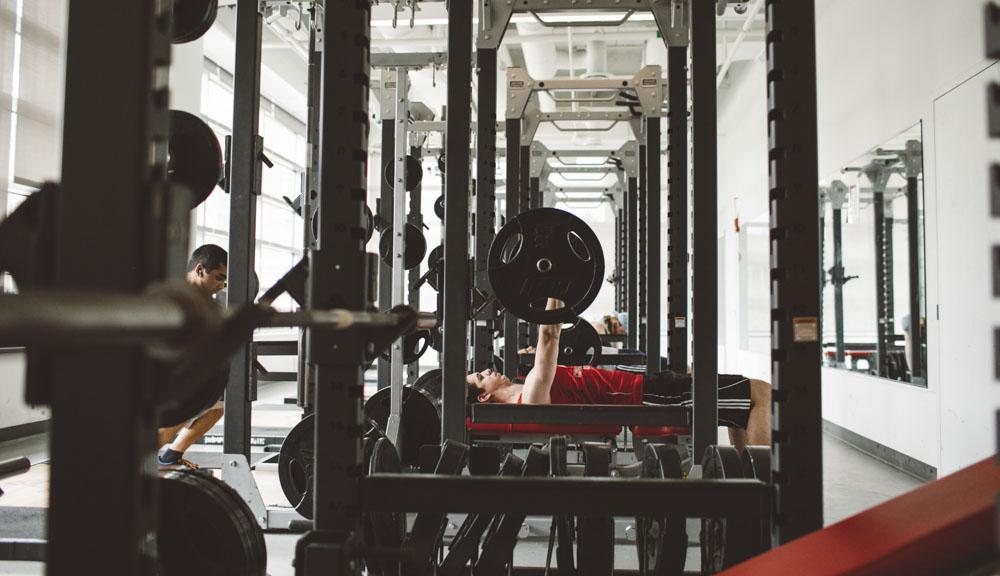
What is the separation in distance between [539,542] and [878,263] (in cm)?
305

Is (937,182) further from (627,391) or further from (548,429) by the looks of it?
(548,429)

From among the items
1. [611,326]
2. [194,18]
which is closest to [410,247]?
[194,18]

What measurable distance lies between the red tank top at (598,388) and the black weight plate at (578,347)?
727 millimetres

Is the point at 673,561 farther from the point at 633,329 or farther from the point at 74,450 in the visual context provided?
the point at 633,329

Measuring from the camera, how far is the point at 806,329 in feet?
3.83

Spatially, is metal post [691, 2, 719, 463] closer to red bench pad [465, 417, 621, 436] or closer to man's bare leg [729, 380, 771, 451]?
red bench pad [465, 417, 621, 436]

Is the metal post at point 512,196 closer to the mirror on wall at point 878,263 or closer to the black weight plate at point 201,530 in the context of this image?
the mirror on wall at point 878,263

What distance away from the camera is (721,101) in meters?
8.73

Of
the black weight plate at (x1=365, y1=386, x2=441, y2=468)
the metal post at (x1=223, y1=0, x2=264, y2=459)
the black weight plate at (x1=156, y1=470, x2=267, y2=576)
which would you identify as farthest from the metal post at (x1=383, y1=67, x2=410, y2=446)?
the black weight plate at (x1=156, y1=470, x2=267, y2=576)

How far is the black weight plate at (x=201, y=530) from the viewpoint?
1065 mm

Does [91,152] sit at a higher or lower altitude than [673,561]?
higher

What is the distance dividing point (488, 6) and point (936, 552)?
285cm

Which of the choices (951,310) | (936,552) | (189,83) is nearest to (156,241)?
(936,552)

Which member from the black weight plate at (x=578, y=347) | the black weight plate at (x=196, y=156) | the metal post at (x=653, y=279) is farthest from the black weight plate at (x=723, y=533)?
the black weight plate at (x=578, y=347)
